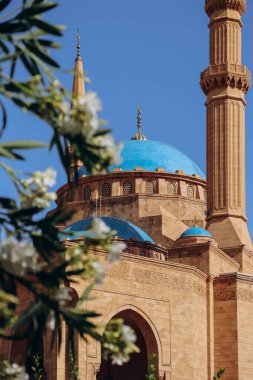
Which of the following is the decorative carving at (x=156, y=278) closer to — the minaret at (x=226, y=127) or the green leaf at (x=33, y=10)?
the minaret at (x=226, y=127)

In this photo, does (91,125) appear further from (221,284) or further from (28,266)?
(221,284)

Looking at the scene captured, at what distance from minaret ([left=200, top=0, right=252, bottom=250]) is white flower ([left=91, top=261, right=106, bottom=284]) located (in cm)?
3009

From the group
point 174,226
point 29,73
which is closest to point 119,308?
point 174,226

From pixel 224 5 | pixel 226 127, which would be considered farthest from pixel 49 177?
pixel 224 5

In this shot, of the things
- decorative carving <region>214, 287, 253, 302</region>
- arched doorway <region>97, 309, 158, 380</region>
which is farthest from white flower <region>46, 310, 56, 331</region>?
decorative carving <region>214, 287, 253, 302</region>

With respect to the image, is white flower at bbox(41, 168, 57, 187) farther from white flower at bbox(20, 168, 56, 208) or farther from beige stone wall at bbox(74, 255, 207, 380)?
beige stone wall at bbox(74, 255, 207, 380)

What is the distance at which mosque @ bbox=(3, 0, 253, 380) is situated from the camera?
2972 centimetres

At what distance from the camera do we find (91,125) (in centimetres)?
532

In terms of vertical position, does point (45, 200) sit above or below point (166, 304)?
below

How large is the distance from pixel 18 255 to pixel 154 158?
128ft

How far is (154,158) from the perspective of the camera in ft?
145

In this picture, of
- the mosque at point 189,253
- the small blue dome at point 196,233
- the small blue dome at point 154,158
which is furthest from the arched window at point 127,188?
the small blue dome at point 196,233

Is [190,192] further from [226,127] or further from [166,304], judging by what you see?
[166,304]

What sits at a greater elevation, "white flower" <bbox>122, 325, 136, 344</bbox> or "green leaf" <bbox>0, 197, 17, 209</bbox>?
"green leaf" <bbox>0, 197, 17, 209</bbox>
